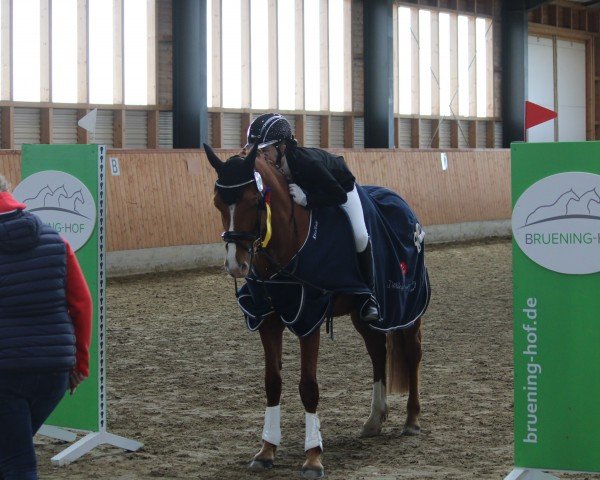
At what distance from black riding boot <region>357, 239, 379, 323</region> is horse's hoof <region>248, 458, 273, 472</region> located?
947mm

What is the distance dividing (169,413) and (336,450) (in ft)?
4.53

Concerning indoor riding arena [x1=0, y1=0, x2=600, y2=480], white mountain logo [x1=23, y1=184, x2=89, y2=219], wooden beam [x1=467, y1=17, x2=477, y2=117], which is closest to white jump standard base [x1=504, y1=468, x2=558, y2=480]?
indoor riding arena [x1=0, y1=0, x2=600, y2=480]

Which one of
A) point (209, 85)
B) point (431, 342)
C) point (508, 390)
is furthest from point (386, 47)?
point (508, 390)

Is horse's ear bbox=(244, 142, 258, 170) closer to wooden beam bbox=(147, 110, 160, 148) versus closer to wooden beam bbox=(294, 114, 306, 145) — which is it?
wooden beam bbox=(147, 110, 160, 148)

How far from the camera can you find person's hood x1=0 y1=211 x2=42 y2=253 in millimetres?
3602

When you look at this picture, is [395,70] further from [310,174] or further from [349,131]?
[310,174]

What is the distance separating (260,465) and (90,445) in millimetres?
992

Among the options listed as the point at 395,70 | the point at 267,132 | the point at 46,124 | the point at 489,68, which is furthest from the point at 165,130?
the point at 267,132

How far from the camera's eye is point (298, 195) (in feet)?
18.1

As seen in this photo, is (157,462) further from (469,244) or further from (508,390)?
(469,244)

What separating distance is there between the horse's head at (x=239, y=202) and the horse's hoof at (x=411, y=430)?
1670 mm

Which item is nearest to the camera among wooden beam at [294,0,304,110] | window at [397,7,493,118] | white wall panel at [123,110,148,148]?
white wall panel at [123,110,148,148]

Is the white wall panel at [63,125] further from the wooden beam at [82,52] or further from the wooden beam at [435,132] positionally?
the wooden beam at [435,132]

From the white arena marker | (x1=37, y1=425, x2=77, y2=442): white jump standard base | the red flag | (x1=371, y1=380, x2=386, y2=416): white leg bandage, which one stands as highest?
the white arena marker
